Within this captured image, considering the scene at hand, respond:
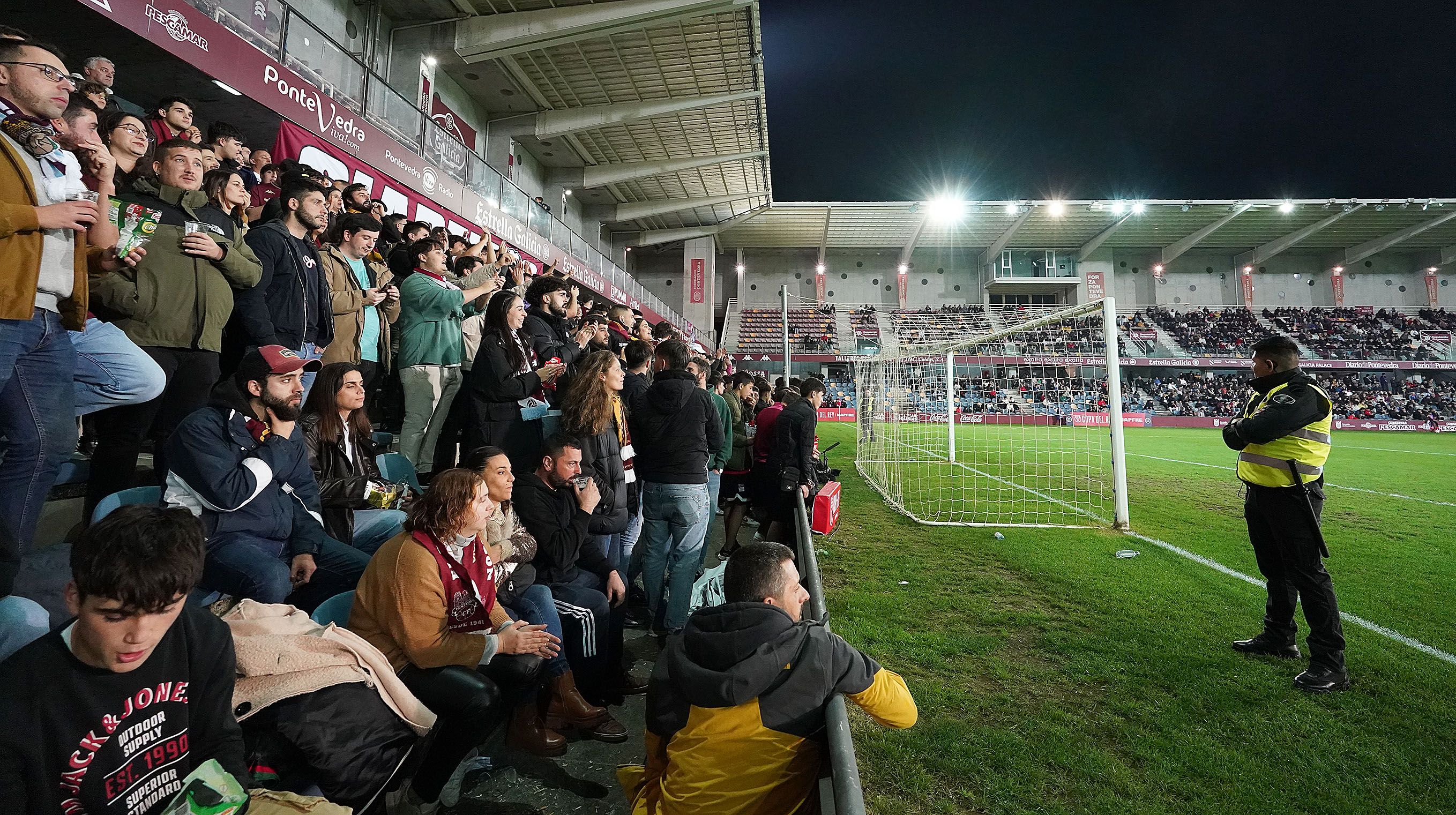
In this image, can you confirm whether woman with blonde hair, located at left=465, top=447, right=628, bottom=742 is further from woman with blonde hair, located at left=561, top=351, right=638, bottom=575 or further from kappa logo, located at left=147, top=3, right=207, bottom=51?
kappa logo, located at left=147, top=3, right=207, bottom=51

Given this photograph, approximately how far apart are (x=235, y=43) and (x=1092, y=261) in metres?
43.7

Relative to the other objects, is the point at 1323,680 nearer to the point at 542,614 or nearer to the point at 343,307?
the point at 542,614

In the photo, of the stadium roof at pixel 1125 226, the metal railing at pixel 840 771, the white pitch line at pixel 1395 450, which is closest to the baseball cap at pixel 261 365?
the metal railing at pixel 840 771

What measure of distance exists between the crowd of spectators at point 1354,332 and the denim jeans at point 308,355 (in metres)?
45.3

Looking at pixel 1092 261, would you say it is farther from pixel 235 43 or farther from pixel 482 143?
pixel 235 43

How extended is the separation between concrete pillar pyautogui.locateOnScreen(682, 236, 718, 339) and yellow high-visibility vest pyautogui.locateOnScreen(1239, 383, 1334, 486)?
102ft

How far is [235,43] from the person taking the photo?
6211mm

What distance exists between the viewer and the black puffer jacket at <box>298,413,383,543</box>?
2.99 meters

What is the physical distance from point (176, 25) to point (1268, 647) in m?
9.65

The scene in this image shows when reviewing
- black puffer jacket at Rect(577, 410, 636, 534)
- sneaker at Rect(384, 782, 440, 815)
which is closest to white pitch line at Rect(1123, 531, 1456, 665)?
black puffer jacket at Rect(577, 410, 636, 534)

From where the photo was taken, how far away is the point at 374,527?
3.23 meters

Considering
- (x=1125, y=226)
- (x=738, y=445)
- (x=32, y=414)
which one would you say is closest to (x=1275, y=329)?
(x=1125, y=226)

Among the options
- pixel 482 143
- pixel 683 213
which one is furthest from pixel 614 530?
pixel 683 213

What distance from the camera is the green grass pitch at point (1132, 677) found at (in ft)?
8.14
